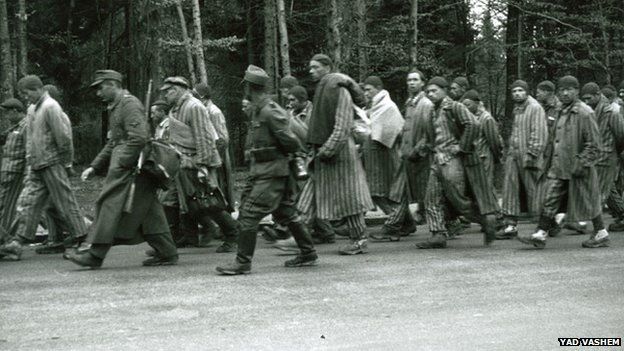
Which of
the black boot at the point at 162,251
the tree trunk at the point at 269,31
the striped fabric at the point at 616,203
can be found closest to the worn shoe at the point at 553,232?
the striped fabric at the point at 616,203

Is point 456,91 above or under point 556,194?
above

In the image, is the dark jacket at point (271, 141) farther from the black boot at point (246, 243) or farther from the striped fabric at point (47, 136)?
the striped fabric at point (47, 136)

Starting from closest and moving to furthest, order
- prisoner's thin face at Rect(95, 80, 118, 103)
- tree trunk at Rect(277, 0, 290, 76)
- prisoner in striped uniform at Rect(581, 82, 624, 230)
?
1. prisoner's thin face at Rect(95, 80, 118, 103)
2. prisoner in striped uniform at Rect(581, 82, 624, 230)
3. tree trunk at Rect(277, 0, 290, 76)

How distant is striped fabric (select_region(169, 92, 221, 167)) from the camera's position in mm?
11016

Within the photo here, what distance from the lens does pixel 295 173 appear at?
942cm

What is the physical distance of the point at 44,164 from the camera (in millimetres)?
10672

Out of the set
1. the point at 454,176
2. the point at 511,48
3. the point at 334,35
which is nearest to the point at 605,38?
the point at 511,48

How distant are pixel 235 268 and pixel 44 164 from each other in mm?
2921

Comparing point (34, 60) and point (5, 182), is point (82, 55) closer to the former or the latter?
point (34, 60)

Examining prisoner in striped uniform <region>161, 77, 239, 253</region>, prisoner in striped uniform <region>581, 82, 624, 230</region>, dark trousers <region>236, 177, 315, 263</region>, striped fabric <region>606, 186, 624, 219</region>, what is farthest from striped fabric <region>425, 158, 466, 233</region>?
striped fabric <region>606, 186, 624, 219</region>

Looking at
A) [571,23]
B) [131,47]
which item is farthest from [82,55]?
[571,23]

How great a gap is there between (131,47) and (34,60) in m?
5.02

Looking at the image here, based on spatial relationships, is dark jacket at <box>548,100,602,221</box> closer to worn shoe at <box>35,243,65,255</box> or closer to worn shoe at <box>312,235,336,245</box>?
worn shoe at <box>312,235,336,245</box>

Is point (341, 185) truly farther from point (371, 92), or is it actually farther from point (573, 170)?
point (371, 92)
